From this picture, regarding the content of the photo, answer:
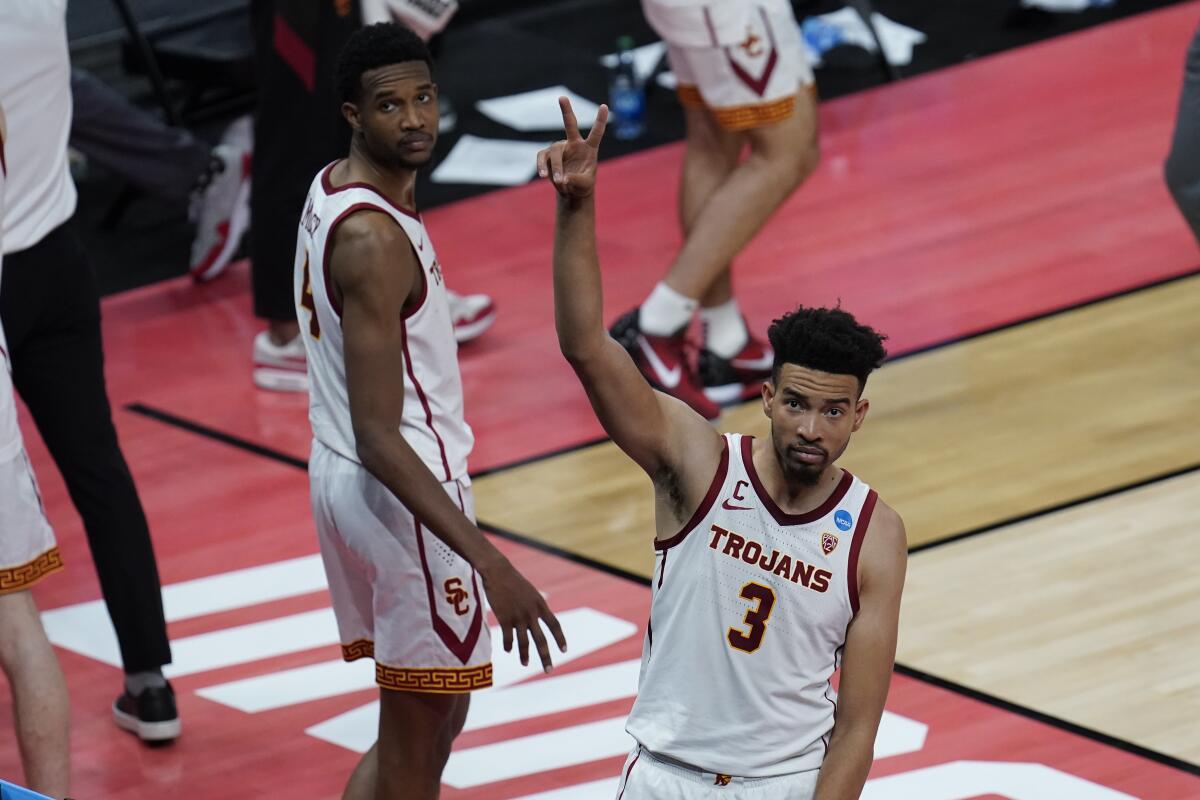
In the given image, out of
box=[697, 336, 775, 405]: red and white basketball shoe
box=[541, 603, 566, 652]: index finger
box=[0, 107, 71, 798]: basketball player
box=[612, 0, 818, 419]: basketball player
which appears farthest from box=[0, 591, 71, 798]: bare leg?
box=[697, 336, 775, 405]: red and white basketball shoe

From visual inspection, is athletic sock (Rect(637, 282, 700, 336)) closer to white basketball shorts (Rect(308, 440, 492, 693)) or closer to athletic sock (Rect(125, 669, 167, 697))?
athletic sock (Rect(125, 669, 167, 697))

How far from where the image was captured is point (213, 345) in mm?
7309

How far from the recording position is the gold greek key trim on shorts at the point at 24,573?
4.09m

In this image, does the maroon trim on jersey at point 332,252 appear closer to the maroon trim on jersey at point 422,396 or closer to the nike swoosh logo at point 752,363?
the maroon trim on jersey at point 422,396

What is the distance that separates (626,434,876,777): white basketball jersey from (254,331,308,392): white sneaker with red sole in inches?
145

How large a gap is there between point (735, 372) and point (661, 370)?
0.31 metres

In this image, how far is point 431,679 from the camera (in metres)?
3.83

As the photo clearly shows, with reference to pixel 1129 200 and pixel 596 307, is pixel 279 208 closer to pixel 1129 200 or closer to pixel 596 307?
pixel 1129 200

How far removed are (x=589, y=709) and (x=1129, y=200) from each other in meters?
3.82

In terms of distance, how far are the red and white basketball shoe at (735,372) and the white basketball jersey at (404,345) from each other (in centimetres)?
277

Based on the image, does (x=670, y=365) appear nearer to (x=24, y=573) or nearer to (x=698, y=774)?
(x=24, y=573)

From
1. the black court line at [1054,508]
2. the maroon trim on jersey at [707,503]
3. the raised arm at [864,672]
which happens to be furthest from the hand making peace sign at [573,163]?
the black court line at [1054,508]

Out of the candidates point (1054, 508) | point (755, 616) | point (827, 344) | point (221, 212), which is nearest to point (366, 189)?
point (827, 344)

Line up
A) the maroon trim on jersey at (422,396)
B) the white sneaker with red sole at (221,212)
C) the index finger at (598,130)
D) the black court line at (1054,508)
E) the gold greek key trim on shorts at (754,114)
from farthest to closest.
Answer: the white sneaker with red sole at (221,212) → the gold greek key trim on shorts at (754,114) → the black court line at (1054,508) → the maroon trim on jersey at (422,396) → the index finger at (598,130)
